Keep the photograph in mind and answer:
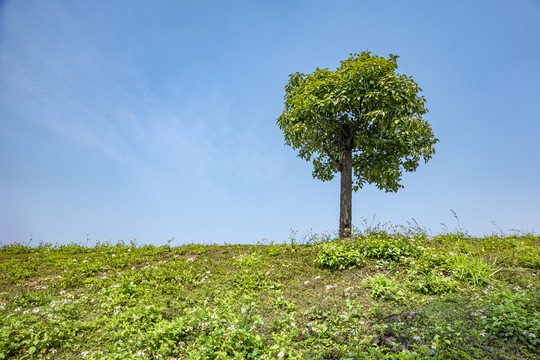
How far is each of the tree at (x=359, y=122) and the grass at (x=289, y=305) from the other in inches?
131

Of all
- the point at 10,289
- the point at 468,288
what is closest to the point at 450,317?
the point at 468,288

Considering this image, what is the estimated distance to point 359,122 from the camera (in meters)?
11.8

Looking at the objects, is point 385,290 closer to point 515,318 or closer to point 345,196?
point 515,318

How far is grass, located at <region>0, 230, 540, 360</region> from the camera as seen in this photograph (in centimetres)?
481

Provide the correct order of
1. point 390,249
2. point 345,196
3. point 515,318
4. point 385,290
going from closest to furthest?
point 515,318 < point 385,290 < point 390,249 < point 345,196

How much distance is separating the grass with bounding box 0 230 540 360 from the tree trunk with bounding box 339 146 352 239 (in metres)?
1.66

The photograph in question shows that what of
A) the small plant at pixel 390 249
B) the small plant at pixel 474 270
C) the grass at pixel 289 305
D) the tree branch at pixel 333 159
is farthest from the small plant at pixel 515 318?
the tree branch at pixel 333 159

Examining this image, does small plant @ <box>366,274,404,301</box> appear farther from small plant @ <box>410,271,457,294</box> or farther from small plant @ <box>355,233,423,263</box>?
small plant @ <box>355,233,423,263</box>

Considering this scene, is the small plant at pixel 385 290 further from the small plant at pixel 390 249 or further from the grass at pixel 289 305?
the small plant at pixel 390 249

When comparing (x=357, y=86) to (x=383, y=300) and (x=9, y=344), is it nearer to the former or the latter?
(x=383, y=300)

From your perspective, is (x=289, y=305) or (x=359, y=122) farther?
(x=359, y=122)

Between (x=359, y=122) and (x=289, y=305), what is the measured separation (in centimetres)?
792

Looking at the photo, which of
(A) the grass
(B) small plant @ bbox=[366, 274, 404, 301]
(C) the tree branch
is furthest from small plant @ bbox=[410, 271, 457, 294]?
(C) the tree branch

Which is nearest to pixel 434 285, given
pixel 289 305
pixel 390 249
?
pixel 390 249
